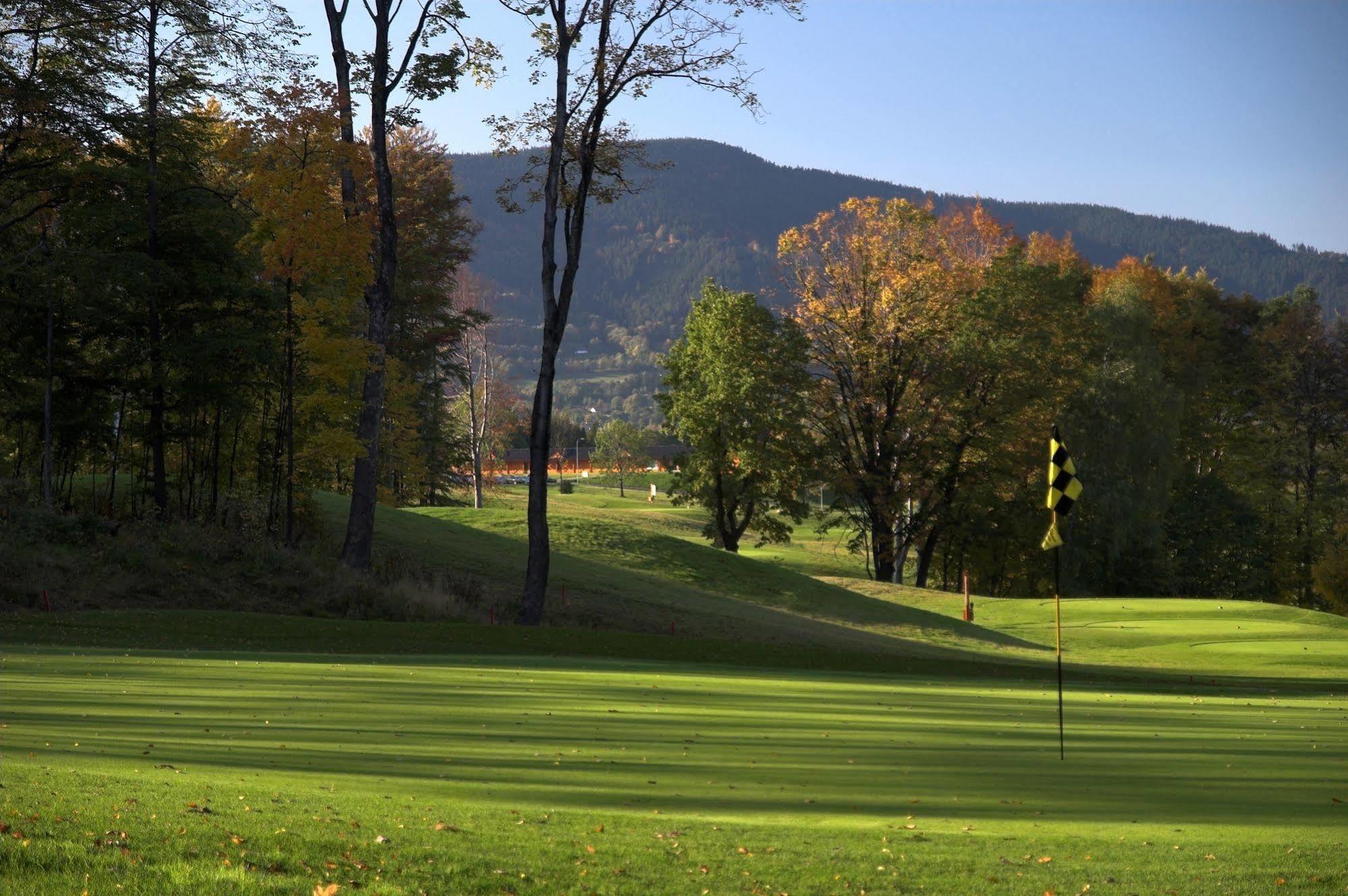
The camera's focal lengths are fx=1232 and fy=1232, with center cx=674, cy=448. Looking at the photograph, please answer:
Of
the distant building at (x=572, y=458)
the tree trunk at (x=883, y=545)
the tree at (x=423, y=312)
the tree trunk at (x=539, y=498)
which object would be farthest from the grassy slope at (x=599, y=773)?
the distant building at (x=572, y=458)

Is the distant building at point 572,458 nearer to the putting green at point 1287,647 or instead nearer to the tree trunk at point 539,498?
the putting green at point 1287,647

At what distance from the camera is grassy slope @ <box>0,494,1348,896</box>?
7145 mm

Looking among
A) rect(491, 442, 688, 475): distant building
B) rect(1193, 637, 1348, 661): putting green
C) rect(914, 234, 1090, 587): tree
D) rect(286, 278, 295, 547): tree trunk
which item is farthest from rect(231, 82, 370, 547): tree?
rect(491, 442, 688, 475): distant building

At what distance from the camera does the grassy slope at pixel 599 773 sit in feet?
23.4

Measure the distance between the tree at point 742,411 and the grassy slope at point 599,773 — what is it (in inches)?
1063

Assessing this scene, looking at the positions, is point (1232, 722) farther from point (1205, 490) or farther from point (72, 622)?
point (1205, 490)

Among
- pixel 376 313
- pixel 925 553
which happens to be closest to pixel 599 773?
pixel 376 313

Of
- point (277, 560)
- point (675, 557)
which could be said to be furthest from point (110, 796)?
point (675, 557)

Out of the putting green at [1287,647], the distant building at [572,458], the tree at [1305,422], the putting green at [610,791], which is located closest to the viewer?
the putting green at [610,791]

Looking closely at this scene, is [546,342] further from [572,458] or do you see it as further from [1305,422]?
[572,458]

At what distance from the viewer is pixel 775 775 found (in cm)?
1055

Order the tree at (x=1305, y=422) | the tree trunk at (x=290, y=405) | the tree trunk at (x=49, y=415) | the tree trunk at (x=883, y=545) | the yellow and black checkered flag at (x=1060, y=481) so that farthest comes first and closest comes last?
1. the tree at (x=1305, y=422)
2. the tree trunk at (x=883, y=545)
3. the tree trunk at (x=290, y=405)
4. the tree trunk at (x=49, y=415)
5. the yellow and black checkered flag at (x=1060, y=481)

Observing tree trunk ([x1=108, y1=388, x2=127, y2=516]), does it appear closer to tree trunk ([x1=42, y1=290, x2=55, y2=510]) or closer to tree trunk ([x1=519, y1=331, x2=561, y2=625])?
tree trunk ([x1=42, y1=290, x2=55, y2=510])

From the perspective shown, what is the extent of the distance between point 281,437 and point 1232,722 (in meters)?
22.8
